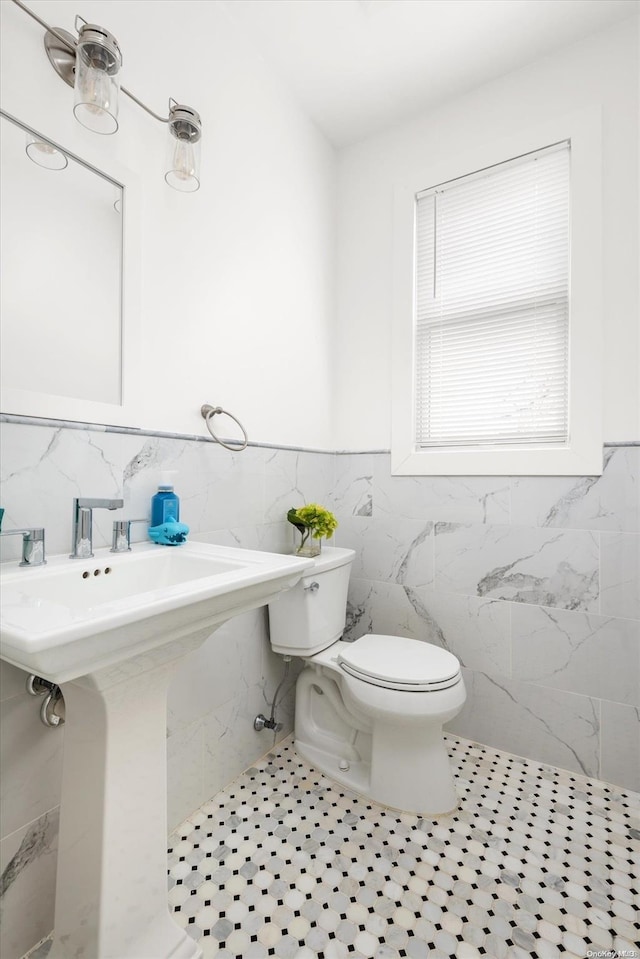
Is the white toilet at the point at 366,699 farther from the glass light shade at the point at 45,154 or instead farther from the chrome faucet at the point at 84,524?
the glass light shade at the point at 45,154

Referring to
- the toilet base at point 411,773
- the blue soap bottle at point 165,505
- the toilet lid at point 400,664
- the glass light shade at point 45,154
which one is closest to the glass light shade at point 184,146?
the glass light shade at point 45,154

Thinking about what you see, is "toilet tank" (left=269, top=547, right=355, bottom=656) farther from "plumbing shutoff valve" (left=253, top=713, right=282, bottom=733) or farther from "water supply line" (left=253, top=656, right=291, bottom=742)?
"plumbing shutoff valve" (left=253, top=713, right=282, bottom=733)

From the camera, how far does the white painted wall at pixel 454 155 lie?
1.50 metres

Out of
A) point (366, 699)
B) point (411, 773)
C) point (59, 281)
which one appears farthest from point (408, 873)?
point (59, 281)

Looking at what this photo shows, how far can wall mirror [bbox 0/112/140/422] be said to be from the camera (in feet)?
3.08

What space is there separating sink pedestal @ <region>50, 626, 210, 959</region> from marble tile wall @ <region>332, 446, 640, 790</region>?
1209 millimetres

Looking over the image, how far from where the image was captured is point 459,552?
1.78 m

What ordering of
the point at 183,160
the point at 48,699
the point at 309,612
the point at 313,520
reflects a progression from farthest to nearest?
the point at 313,520
the point at 309,612
the point at 183,160
the point at 48,699

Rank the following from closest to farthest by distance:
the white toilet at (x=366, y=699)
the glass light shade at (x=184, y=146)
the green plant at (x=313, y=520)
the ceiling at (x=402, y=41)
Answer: the glass light shade at (x=184, y=146) → the white toilet at (x=366, y=699) → the ceiling at (x=402, y=41) → the green plant at (x=313, y=520)

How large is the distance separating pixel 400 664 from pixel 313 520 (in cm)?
57

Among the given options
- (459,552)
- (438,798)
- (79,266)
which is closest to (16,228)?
(79,266)

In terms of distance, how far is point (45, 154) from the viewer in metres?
0.99

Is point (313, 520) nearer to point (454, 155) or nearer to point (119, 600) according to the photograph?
point (119, 600)

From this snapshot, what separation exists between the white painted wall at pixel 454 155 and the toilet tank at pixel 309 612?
0.68m
